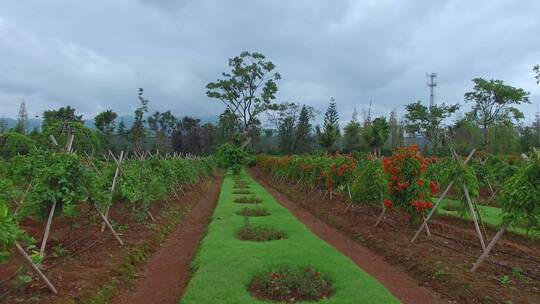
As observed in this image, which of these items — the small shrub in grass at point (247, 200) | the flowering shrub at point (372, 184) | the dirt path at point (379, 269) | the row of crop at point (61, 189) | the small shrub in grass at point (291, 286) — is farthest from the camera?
the small shrub in grass at point (247, 200)

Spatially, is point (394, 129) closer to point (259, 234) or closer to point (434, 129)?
point (434, 129)

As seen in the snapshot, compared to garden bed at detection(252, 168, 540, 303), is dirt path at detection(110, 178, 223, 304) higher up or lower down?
lower down

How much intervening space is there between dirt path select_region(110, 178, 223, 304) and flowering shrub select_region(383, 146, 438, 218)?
5.84 metres

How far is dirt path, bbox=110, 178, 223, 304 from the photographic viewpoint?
8.07 metres

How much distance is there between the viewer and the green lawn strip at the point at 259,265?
7.42 meters

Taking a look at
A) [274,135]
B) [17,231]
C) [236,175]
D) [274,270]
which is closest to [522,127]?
[236,175]

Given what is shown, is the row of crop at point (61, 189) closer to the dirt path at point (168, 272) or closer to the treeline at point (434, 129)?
the dirt path at point (168, 272)

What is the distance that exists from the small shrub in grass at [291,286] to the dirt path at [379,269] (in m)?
1.43

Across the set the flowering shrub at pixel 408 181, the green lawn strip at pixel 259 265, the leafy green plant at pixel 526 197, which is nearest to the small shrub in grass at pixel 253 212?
the green lawn strip at pixel 259 265

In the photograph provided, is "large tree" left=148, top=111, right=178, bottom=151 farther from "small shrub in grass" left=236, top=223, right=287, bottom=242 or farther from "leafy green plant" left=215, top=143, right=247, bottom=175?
"small shrub in grass" left=236, top=223, right=287, bottom=242

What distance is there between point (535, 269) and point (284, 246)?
5.34 meters

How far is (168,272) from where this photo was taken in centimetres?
971

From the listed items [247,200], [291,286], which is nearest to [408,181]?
[291,286]

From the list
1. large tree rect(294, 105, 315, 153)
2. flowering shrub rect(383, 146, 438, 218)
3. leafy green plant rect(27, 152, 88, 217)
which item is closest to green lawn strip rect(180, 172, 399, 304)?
flowering shrub rect(383, 146, 438, 218)
